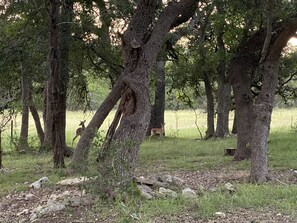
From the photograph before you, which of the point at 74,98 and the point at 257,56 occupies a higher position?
the point at 257,56

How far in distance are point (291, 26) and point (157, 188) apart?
4096 mm

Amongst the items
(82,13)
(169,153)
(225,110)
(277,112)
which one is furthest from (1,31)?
(277,112)

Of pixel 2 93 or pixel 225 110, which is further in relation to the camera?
pixel 225 110

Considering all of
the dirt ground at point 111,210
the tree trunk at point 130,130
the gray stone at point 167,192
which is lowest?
the dirt ground at point 111,210

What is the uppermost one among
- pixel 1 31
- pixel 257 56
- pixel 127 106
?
pixel 1 31

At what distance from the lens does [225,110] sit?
2277cm

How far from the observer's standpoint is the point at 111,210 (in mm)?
6914

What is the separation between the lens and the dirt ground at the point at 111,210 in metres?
6.48

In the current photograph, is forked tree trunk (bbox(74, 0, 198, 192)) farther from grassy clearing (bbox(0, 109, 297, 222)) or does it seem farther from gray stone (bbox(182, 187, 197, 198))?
gray stone (bbox(182, 187, 197, 198))

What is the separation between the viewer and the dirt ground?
648 centimetres

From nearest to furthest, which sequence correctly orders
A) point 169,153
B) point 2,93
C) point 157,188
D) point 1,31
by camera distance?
point 157,188 < point 1,31 < point 169,153 < point 2,93

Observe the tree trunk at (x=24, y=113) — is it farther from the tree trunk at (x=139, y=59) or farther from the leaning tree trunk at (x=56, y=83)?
the tree trunk at (x=139, y=59)

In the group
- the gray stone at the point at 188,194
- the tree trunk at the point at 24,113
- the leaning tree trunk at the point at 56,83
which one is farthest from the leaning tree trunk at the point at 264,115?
the tree trunk at the point at 24,113

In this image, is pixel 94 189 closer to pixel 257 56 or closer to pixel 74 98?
pixel 257 56
